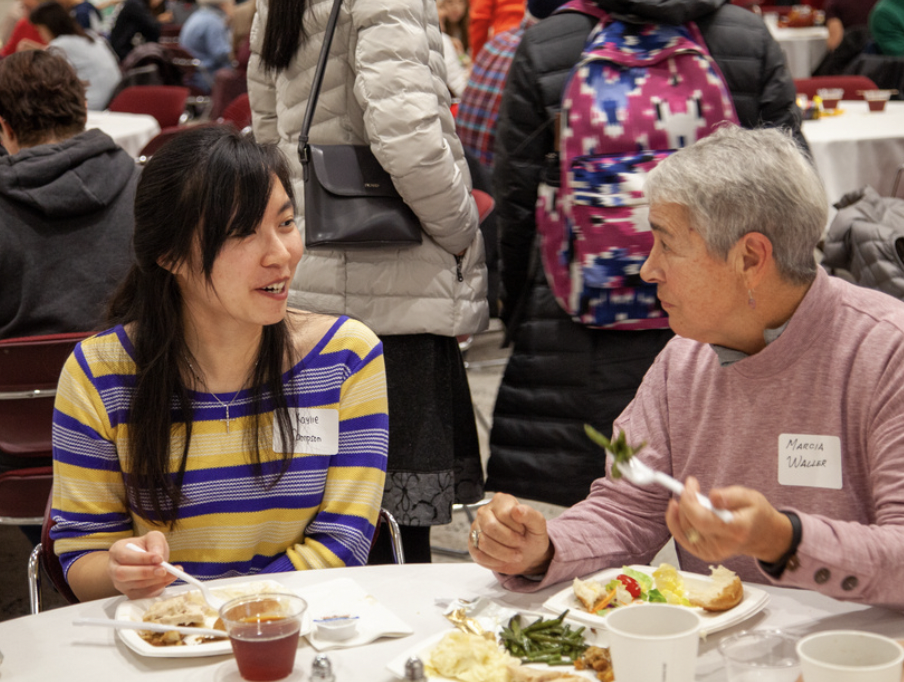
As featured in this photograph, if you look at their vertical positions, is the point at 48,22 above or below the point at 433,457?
above

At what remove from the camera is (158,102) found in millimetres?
6973

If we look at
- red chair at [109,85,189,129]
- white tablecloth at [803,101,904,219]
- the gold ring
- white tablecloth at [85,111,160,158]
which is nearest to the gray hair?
the gold ring

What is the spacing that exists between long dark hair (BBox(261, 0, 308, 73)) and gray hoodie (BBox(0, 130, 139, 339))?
2.21ft

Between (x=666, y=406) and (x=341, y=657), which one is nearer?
(x=341, y=657)


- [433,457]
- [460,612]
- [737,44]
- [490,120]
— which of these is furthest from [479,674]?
[490,120]

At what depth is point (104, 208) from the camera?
306 cm

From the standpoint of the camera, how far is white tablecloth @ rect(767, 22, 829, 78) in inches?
355

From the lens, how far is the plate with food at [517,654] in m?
1.28

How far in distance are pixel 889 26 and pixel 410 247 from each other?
510cm

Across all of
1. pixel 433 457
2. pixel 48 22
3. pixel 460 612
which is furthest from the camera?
pixel 48 22

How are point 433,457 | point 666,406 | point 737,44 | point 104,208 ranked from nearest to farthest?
1. point 666,406
2. point 737,44
3. point 433,457
4. point 104,208

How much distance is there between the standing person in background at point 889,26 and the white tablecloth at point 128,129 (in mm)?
4409

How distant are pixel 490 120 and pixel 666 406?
313 centimetres

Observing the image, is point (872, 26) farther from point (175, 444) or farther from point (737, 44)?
point (175, 444)
